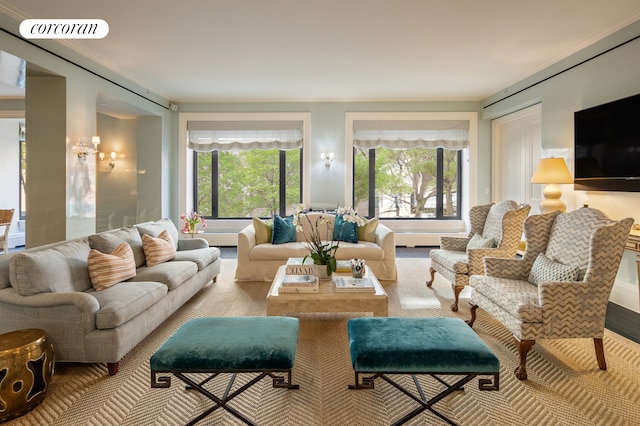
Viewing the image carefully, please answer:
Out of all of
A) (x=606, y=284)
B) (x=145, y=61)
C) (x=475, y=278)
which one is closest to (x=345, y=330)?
(x=475, y=278)

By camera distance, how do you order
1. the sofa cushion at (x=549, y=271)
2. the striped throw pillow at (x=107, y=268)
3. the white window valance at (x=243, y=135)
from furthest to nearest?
1. the white window valance at (x=243, y=135)
2. the striped throw pillow at (x=107, y=268)
3. the sofa cushion at (x=549, y=271)

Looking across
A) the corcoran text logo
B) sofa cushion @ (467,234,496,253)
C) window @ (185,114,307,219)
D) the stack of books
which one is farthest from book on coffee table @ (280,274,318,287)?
window @ (185,114,307,219)

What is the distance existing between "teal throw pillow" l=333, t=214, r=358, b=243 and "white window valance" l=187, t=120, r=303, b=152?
8.55 feet

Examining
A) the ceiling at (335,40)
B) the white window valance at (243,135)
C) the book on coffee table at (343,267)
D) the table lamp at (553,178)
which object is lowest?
the book on coffee table at (343,267)

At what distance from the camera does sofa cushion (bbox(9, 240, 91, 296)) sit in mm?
2303

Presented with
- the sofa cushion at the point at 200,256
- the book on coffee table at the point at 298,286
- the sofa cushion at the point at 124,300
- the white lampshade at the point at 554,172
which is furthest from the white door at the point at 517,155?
the sofa cushion at the point at 124,300

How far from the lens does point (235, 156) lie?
24.6 feet

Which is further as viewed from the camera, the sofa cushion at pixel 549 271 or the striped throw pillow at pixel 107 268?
the striped throw pillow at pixel 107 268

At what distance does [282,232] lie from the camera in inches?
189

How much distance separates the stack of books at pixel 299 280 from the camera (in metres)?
2.86

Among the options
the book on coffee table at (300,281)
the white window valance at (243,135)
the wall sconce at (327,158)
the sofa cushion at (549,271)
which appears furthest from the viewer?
the white window valance at (243,135)

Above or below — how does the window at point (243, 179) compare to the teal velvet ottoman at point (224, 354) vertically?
above

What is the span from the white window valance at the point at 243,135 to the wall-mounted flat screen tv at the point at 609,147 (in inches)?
175

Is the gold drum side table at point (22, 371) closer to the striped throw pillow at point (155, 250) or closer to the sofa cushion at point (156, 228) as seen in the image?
the striped throw pillow at point (155, 250)
